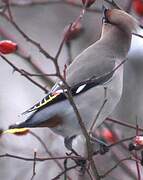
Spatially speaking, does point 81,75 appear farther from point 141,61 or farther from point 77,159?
point 141,61

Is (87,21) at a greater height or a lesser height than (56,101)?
greater

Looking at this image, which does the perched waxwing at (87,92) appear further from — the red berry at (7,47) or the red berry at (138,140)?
the red berry at (138,140)

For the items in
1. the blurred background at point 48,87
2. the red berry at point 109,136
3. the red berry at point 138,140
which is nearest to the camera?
the red berry at point 138,140

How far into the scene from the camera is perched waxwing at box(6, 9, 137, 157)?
8.46ft

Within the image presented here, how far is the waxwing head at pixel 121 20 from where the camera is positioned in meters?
2.58

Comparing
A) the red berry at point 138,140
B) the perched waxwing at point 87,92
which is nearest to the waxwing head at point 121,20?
the perched waxwing at point 87,92

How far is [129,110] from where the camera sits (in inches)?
169

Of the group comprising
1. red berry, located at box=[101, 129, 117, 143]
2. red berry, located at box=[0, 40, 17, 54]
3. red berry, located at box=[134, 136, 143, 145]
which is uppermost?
red berry, located at box=[0, 40, 17, 54]

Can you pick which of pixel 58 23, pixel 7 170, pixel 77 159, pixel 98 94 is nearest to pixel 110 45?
pixel 98 94

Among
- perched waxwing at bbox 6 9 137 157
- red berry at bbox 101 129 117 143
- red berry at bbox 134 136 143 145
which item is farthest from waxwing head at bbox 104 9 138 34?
red berry at bbox 134 136 143 145

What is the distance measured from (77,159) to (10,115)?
3007 millimetres

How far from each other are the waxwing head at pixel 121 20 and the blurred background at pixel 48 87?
0.03 m

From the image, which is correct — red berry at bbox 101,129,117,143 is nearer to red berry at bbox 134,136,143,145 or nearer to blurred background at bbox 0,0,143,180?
blurred background at bbox 0,0,143,180

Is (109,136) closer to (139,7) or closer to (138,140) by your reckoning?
(139,7)
